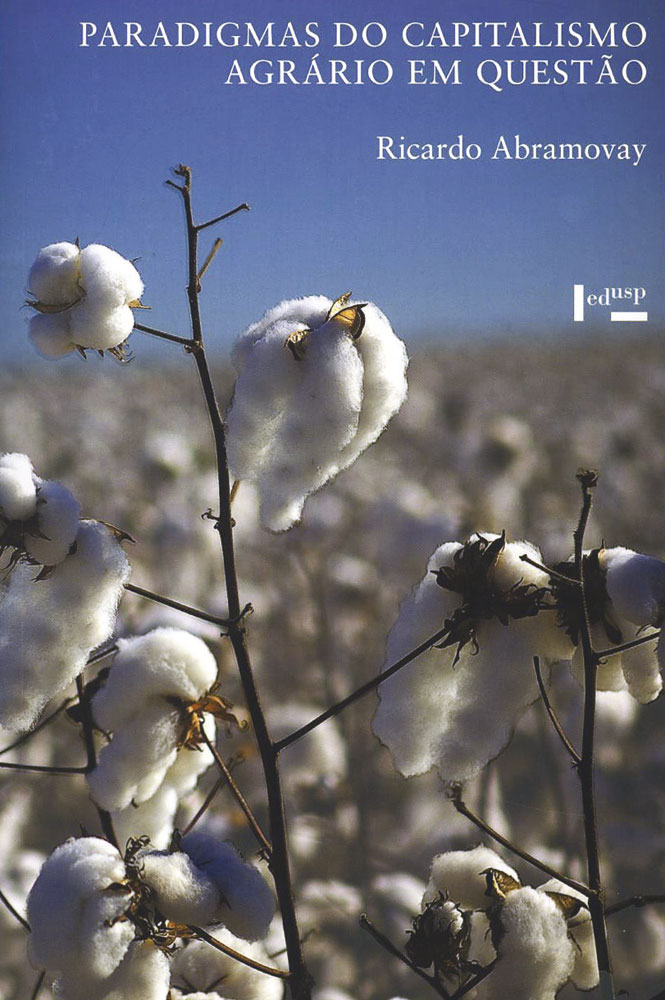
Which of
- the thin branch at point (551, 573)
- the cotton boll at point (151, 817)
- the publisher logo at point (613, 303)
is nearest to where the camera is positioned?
the thin branch at point (551, 573)

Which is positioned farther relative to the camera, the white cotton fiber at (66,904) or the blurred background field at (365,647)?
the blurred background field at (365,647)

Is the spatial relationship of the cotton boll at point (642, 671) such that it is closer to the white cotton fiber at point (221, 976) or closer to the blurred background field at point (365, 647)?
the blurred background field at point (365, 647)

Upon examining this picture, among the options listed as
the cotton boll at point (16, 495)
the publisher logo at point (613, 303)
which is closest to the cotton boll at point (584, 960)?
the cotton boll at point (16, 495)

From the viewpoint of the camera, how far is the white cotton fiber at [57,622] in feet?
2.41

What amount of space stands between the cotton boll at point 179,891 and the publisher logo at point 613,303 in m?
0.85

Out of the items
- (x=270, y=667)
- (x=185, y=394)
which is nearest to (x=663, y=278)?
(x=270, y=667)

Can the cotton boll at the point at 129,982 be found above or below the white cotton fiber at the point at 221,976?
above

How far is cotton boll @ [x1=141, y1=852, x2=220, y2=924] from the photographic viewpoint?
701 millimetres

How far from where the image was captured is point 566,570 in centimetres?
73

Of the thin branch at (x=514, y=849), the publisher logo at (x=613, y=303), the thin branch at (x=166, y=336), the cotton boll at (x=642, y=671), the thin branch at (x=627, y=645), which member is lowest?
the thin branch at (x=514, y=849)

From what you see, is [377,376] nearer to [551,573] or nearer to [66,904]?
[551,573]

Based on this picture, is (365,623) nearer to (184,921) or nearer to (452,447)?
(452,447)

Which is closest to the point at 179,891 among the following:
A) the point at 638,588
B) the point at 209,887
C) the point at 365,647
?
the point at 209,887

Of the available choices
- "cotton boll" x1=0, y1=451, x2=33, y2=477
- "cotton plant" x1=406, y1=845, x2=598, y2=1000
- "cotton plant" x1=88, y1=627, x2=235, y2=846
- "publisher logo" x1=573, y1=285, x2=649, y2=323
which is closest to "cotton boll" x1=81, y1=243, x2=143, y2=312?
"cotton boll" x1=0, y1=451, x2=33, y2=477
